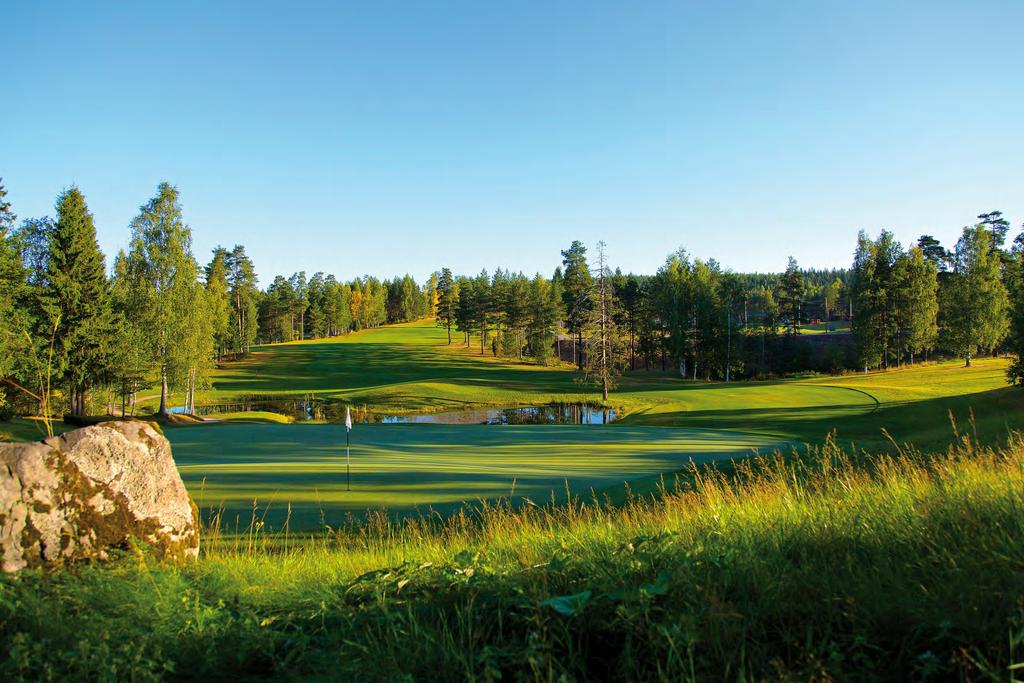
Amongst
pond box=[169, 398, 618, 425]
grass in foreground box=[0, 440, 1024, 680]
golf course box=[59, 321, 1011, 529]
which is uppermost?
grass in foreground box=[0, 440, 1024, 680]

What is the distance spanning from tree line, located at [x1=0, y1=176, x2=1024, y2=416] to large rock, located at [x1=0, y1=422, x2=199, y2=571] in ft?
3.50

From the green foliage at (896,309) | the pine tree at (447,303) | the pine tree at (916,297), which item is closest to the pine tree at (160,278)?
the pine tree at (447,303)

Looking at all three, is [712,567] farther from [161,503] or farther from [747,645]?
[161,503]

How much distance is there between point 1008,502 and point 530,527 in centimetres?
405

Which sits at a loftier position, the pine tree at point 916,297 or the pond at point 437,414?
the pine tree at point 916,297

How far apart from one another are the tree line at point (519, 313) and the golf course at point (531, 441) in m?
3.63

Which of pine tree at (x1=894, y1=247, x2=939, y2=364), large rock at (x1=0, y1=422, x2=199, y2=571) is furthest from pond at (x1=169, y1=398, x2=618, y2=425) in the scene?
pine tree at (x1=894, y1=247, x2=939, y2=364)

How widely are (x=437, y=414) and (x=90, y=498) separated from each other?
35615 millimetres

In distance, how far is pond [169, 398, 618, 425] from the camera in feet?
122

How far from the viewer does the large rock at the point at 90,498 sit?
4793 millimetres

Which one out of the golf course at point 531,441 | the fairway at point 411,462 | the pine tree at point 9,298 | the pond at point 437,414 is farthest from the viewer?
the pond at point 437,414

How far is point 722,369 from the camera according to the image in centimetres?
6156

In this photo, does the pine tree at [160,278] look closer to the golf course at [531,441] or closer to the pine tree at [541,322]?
the golf course at [531,441]

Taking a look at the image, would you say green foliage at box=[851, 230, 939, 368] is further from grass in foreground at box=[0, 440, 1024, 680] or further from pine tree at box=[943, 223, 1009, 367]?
grass in foreground at box=[0, 440, 1024, 680]
